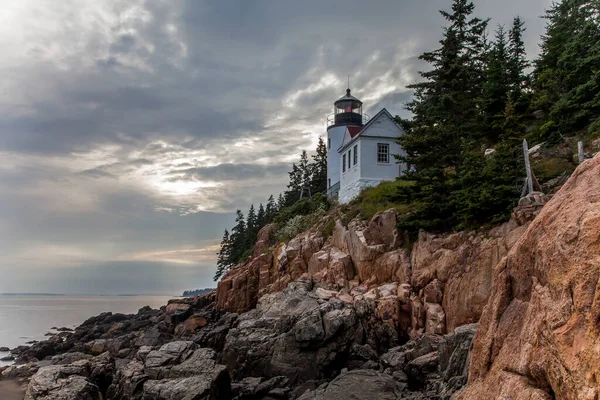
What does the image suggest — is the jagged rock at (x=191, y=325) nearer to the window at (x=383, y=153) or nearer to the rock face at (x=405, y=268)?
the rock face at (x=405, y=268)

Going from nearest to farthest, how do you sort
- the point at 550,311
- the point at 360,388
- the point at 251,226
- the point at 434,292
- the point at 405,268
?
1. the point at 550,311
2. the point at 360,388
3. the point at 434,292
4. the point at 405,268
5. the point at 251,226

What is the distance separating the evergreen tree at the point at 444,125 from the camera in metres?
18.0

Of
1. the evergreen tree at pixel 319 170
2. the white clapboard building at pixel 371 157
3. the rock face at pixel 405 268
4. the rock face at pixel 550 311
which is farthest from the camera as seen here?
the evergreen tree at pixel 319 170

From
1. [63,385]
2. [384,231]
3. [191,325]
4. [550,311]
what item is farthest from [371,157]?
[550,311]

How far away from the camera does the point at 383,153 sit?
30.0 m

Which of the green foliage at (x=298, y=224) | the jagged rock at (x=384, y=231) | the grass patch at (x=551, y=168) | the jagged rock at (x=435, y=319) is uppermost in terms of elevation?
the grass patch at (x=551, y=168)

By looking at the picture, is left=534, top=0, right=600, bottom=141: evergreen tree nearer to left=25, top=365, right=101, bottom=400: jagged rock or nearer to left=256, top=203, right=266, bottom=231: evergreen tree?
left=25, top=365, right=101, bottom=400: jagged rock

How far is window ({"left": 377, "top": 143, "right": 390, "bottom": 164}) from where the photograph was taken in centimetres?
2995

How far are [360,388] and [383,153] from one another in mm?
20833

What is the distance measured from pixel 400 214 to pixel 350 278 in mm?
4177

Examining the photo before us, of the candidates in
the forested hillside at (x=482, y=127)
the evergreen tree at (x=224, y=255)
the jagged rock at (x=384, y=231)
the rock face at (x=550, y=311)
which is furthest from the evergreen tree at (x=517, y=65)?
the evergreen tree at (x=224, y=255)

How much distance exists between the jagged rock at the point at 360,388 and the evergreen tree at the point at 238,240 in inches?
1422

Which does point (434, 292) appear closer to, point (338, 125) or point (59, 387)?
point (59, 387)

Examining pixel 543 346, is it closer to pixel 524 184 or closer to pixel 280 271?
pixel 524 184
